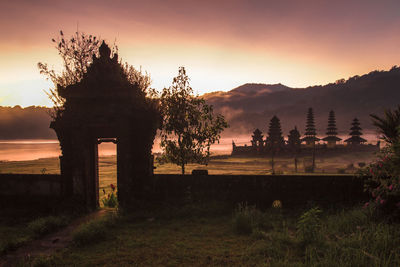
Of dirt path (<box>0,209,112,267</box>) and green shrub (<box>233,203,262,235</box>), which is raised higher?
green shrub (<box>233,203,262,235</box>)

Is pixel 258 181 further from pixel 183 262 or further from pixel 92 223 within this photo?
pixel 92 223

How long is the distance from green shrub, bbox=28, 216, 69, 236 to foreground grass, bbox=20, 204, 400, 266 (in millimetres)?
1658

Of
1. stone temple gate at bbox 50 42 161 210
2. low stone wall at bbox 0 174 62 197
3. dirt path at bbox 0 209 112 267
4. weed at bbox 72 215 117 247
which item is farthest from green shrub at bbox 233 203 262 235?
low stone wall at bbox 0 174 62 197

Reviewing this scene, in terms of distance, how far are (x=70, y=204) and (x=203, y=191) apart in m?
5.37

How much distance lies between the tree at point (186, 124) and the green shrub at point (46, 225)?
6.75 m

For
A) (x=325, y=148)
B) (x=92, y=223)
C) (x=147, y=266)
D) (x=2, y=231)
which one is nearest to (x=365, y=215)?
(x=147, y=266)

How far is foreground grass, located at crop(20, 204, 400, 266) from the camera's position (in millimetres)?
5426

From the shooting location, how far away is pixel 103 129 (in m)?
11.5

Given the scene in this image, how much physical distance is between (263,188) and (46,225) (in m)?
7.71

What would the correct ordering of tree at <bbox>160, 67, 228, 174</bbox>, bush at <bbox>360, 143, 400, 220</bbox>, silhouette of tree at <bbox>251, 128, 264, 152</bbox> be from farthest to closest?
silhouette of tree at <bbox>251, 128, 264, 152</bbox>
tree at <bbox>160, 67, 228, 174</bbox>
bush at <bbox>360, 143, 400, 220</bbox>

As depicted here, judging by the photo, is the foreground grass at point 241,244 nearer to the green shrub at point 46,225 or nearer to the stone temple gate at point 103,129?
the green shrub at point 46,225

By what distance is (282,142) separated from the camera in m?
68.9

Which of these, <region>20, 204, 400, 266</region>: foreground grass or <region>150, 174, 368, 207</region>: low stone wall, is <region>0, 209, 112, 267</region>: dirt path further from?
<region>150, 174, 368, 207</region>: low stone wall

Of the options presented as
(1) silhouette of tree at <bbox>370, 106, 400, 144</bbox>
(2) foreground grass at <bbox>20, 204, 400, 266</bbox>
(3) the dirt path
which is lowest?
(3) the dirt path
